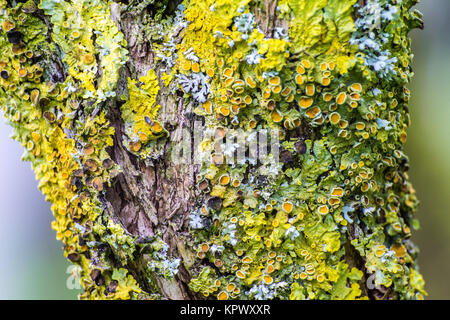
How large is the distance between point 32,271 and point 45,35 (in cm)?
225

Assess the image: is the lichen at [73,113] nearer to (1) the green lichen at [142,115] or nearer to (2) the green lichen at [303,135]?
(1) the green lichen at [142,115]

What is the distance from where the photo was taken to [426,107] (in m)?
1.87

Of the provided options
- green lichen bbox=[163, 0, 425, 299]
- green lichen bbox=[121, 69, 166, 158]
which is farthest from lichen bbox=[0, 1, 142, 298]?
green lichen bbox=[163, 0, 425, 299]

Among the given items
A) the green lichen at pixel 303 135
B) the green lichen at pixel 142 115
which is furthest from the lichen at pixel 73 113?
the green lichen at pixel 303 135

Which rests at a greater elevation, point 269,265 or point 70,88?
point 70,88

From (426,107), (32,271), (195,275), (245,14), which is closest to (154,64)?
(245,14)

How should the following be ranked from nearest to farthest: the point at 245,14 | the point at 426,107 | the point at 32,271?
the point at 245,14, the point at 426,107, the point at 32,271

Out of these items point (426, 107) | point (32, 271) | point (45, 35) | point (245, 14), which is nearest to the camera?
point (245, 14)

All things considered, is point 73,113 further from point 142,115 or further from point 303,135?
point 303,135

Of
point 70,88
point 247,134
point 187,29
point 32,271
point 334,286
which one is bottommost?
point 32,271

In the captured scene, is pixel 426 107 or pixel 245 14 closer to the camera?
pixel 245 14

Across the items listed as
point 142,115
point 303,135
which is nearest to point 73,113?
point 142,115

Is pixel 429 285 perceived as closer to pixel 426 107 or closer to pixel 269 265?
pixel 426 107

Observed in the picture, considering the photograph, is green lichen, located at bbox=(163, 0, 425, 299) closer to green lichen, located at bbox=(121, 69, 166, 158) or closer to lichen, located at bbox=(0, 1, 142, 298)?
green lichen, located at bbox=(121, 69, 166, 158)
